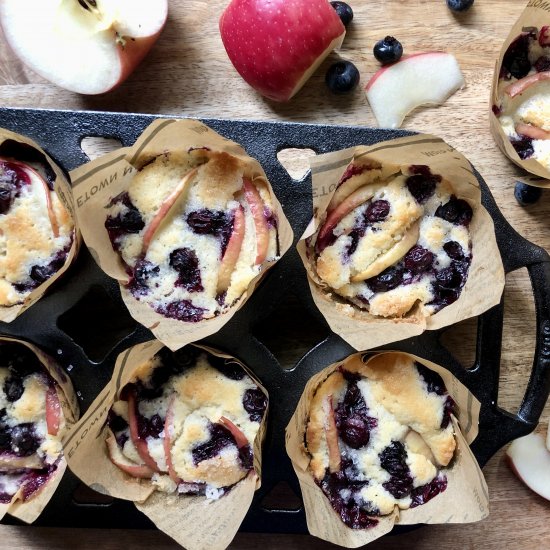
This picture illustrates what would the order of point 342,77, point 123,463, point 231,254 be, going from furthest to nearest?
1. point 342,77
2. point 123,463
3. point 231,254

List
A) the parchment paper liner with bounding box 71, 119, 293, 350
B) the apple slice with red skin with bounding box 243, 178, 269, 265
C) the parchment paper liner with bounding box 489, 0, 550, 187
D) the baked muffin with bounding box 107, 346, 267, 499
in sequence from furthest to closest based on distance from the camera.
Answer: the parchment paper liner with bounding box 489, 0, 550, 187 < the baked muffin with bounding box 107, 346, 267, 499 < the apple slice with red skin with bounding box 243, 178, 269, 265 < the parchment paper liner with bounding box 71, 119, 293, 350

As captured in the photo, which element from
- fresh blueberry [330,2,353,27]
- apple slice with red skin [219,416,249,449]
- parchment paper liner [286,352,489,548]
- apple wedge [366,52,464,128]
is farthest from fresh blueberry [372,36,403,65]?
apple slice with red skin [219,416,249,449]

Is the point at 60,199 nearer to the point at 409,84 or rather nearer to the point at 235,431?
the point at 235,431

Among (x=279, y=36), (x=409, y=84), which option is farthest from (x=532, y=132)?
(x=279, y=36)

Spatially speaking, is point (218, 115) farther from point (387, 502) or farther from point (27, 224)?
point (387, 502)

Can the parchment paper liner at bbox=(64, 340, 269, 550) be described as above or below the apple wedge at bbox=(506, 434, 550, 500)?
above

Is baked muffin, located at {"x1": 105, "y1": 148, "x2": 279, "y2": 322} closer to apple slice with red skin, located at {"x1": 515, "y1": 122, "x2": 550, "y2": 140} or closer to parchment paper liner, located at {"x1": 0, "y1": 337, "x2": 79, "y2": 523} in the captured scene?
parchment paper liner, located at {"x1": 0, "y1": 337, "x2": 79, "y2": 523}

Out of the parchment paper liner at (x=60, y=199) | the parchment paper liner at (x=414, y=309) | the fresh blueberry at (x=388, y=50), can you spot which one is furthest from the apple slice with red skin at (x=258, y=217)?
the fresh blueberry at (x=388, y=50)
